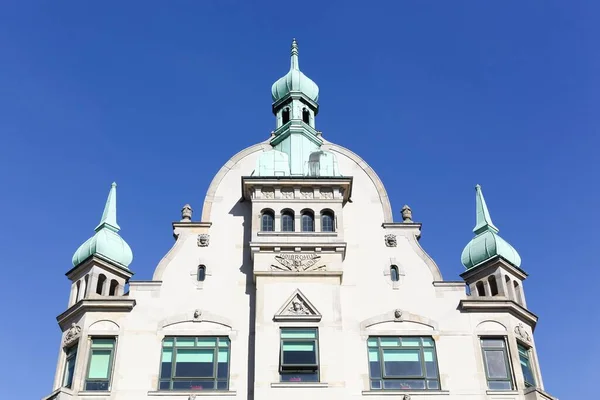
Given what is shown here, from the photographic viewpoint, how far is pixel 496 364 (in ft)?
108

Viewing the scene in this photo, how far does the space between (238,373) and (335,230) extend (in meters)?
6.89

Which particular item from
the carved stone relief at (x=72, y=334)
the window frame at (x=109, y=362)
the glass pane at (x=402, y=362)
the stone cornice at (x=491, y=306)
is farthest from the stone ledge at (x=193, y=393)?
the stone cornice at (x=491, y=306)

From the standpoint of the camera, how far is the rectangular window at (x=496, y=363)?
32.6 meters

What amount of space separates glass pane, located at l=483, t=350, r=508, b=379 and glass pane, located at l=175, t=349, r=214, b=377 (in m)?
10.5

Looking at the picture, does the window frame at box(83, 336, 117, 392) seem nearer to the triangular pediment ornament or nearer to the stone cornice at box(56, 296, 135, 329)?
the stone cornice at box(56, 296, 135, 329)

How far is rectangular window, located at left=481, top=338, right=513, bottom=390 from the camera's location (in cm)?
3256

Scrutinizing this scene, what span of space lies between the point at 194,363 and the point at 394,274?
28.8ft

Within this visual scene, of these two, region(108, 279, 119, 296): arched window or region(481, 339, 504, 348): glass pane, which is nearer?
region(481, 339, 504, 348): glass pane

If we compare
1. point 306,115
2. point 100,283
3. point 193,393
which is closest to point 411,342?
point 193,393

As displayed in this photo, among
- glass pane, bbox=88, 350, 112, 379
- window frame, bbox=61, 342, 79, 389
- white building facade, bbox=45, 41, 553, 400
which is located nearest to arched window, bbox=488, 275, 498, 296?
white building facade, bbox=45, 41, 553, 400

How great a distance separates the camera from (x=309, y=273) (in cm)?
3369

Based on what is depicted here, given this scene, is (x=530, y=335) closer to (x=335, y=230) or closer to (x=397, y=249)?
(x=397, y=249)

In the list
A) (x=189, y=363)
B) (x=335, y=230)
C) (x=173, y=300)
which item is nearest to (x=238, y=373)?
(x=189, y=363)

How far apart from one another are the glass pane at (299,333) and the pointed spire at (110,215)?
9229 mm
